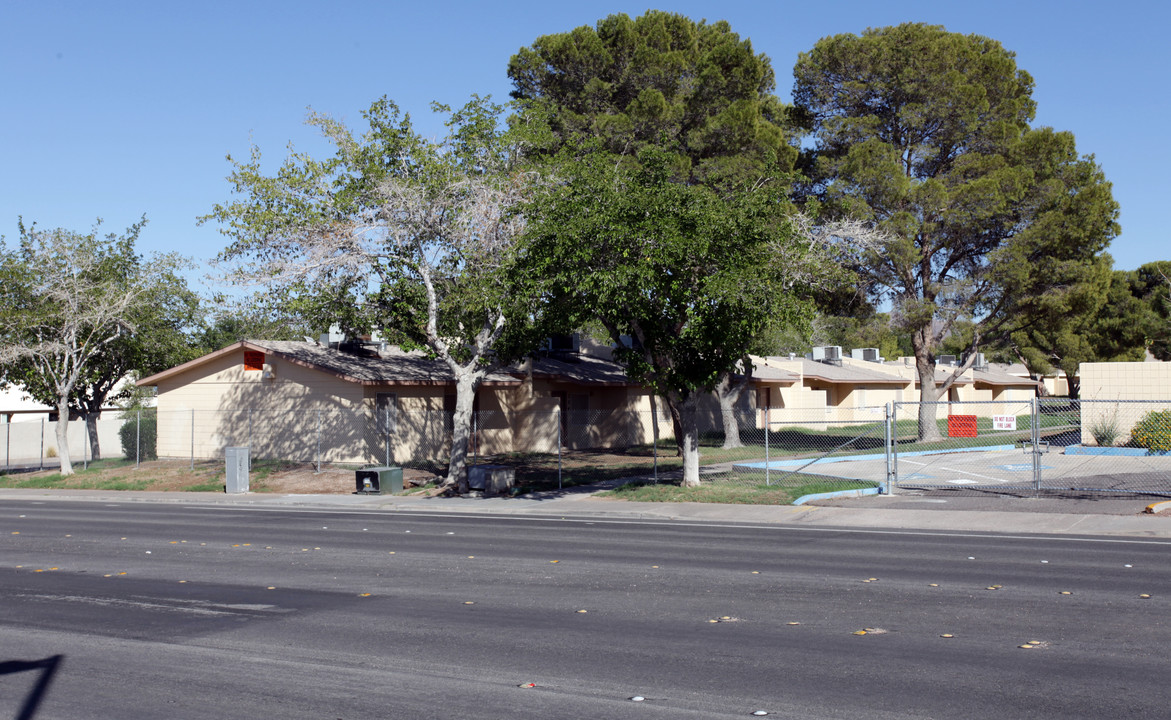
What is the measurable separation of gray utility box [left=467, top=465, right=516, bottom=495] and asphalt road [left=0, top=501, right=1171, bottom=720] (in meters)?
8.17

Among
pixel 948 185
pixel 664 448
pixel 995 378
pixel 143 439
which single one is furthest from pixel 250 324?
pixel 995 378

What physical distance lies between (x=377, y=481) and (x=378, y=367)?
8.34m

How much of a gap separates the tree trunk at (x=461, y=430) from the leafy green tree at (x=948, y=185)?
46.3ft

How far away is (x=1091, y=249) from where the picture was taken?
32688 mm

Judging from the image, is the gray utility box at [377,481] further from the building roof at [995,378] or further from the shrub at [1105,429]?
the building roof at [995,378]

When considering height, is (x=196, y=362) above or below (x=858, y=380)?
above

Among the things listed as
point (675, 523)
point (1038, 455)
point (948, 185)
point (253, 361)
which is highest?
point (948, 185)

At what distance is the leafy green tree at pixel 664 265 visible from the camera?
18875 millimetres

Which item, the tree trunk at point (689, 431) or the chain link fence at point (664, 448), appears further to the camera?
the chain link fence at point (664, 448)

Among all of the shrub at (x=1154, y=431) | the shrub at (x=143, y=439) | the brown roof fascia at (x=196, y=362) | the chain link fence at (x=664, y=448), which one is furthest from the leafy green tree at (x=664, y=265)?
the shrub at (x=143, y=439)

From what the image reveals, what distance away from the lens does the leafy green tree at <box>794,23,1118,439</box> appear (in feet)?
105

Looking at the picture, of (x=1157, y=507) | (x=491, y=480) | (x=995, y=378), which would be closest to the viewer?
(x=1157, y=507)

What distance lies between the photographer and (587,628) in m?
8.84

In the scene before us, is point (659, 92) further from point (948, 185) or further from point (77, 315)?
point (77, 315)
